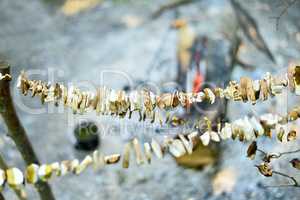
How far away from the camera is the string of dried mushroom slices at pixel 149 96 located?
643 millimetres

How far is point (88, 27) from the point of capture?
1.65 meters

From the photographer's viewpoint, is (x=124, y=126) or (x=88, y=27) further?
(x=88, y=27)

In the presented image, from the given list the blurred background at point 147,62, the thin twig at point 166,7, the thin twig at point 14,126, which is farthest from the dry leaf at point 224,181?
the thin twig at point 166,7

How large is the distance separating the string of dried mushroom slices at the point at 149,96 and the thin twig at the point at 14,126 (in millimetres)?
62

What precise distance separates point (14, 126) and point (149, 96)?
268 millimetres

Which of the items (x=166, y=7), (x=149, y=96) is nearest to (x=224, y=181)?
(x=149, y=96)

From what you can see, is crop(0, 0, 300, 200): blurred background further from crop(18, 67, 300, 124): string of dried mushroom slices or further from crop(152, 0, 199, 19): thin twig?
crop(18, 67, 300, 124): string of dried mushroom slices


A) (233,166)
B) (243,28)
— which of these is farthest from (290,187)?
(243,28)

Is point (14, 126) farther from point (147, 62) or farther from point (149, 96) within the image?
point (147, 62)

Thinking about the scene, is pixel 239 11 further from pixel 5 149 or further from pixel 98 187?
pixel 5 149

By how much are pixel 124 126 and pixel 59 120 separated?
0.23 m

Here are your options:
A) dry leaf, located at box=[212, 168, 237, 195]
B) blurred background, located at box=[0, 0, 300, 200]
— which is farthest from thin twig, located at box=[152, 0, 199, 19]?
dry leaf, located at box=[212, 168, 237, 195]

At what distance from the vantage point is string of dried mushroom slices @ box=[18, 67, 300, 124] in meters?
0.64

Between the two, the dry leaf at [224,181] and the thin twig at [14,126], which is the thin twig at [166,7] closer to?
the dry leaf at [224,181]
